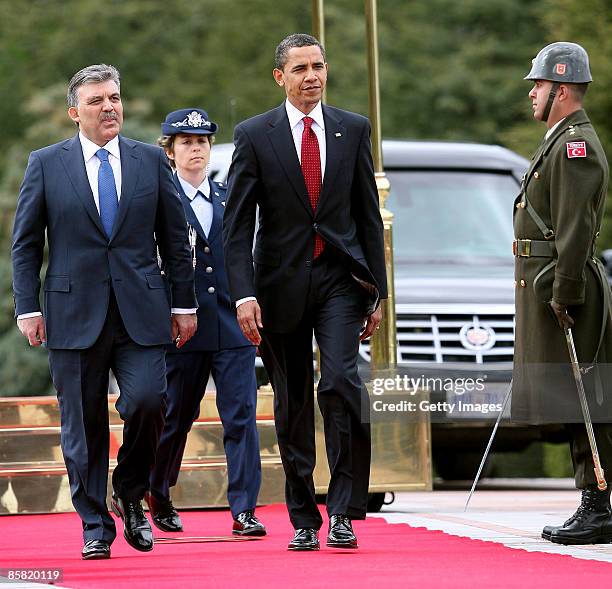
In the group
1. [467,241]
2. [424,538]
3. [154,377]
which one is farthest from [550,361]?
[467,241]

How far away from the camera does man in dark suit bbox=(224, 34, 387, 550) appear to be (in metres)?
8.73

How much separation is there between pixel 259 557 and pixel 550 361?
1608mm

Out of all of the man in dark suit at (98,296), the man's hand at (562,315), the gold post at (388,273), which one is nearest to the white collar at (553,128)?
the man's hand at (562,315)

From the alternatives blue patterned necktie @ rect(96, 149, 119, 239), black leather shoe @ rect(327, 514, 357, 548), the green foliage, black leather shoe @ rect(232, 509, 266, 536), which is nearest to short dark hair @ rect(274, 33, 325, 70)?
blue patterned necktie @ rect(96, 149, 119, 239)

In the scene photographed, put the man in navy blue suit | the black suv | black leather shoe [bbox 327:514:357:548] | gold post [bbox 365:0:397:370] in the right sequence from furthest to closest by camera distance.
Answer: the black suv < gold post [bbox 365:0:397:370] < the man in navy blue suit < black leather shoe [bbox 327:514:357:548]

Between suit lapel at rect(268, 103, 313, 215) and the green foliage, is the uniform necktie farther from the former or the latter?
the green foliage

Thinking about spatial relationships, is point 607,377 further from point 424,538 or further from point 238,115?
point 238,115

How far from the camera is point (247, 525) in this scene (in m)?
9.78

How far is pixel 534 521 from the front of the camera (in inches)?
414

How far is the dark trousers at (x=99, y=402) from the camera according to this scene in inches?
343

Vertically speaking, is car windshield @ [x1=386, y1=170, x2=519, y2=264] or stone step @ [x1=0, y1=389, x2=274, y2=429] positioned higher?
car windshield @ [x1=386, y1=170, x2=519, y2=264]

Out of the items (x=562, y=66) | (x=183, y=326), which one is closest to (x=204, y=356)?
(x=183, y=326)

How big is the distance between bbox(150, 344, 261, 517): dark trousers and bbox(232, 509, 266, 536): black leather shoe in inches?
1.3

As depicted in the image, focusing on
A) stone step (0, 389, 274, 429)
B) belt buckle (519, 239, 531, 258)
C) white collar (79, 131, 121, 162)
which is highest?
white collar (79, 131, 121, 162)
